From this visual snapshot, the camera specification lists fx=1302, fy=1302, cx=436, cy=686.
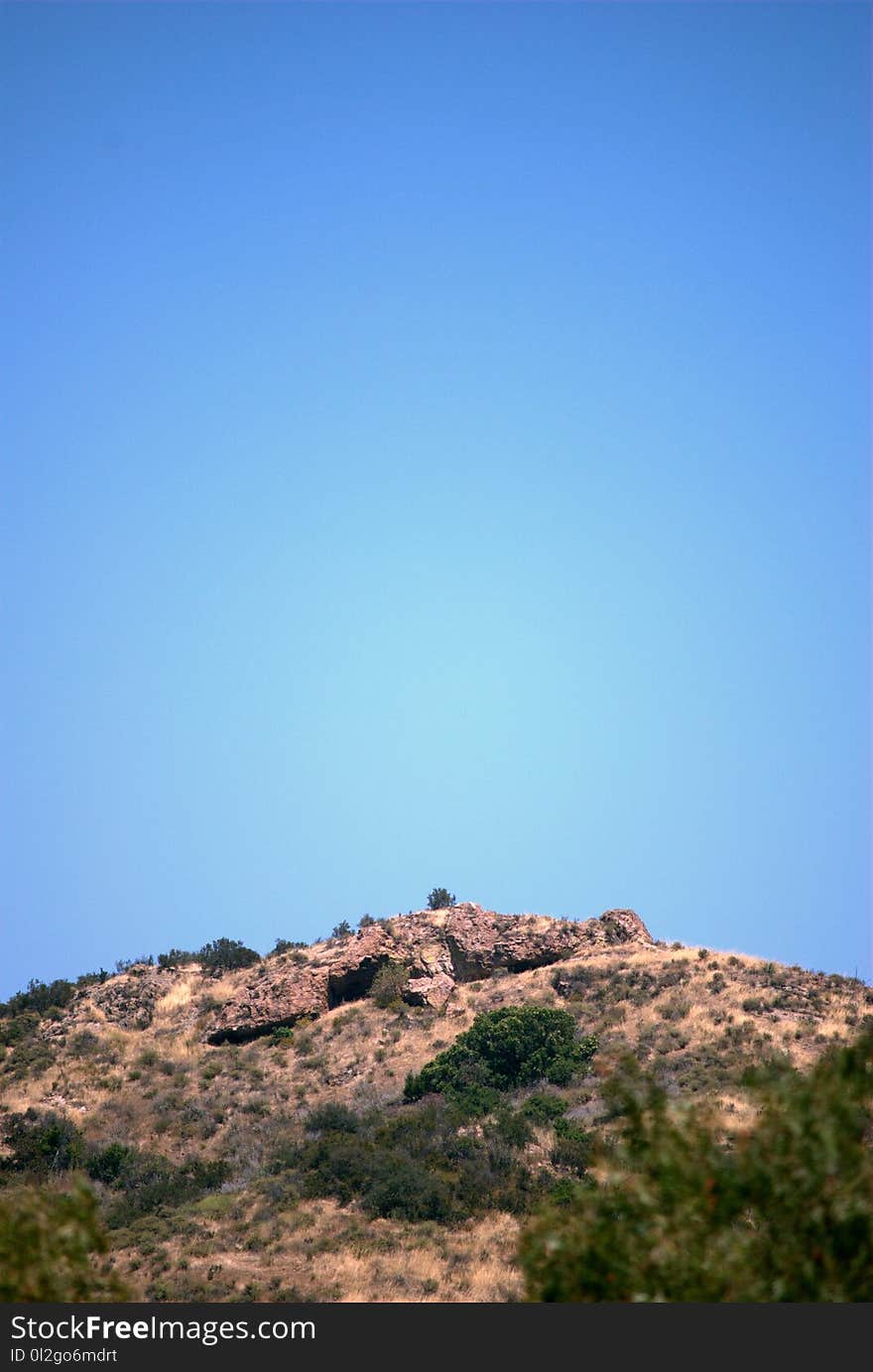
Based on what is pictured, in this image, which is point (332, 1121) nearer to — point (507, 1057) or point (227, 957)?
point (507, 1057)

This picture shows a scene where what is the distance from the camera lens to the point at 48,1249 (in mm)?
18656

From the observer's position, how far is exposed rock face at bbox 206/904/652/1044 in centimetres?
6191

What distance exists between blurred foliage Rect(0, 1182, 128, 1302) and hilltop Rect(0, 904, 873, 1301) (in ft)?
27.0

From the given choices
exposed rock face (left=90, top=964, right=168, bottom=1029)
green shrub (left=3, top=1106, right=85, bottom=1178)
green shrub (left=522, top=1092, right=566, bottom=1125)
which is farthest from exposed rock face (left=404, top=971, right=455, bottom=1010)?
green shrub (left=3, top=1106, right=85, bottom=1178)

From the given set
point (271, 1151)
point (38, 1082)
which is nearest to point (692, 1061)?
point (271, 1151)

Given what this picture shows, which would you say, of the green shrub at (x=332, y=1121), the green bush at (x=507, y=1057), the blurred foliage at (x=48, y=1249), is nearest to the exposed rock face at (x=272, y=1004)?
the green bush at (x=507, y=1057)

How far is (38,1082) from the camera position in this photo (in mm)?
56781

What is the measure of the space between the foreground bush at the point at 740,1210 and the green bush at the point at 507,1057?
103 feet

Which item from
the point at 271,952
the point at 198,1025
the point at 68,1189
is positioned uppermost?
the point at 271,952

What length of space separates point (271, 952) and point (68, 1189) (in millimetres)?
26274

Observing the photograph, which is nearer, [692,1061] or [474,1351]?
[474,1351]

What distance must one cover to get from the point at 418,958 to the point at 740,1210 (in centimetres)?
4796

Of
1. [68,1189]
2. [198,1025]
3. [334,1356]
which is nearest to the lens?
[334,1356]

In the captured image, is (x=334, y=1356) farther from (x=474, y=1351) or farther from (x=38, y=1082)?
(x=38, y=1082)
